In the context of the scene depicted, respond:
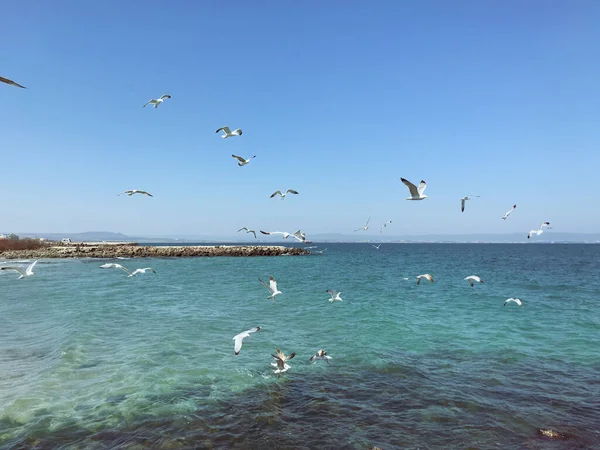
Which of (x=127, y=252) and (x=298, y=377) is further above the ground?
(x=127, y=252)

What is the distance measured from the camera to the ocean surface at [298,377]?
758 centimetres

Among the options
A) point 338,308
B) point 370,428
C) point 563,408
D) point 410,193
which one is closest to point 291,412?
point 370,428

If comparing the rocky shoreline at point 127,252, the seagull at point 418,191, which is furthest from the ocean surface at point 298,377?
the rocky shoreline at point 127,252

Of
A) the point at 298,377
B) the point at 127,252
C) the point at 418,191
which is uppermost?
the point at 418,191

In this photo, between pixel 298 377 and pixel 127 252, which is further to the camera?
pixel 127 252

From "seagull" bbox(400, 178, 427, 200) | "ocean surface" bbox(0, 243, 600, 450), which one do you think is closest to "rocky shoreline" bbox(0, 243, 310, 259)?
"ocean surface" bbox(0, 243, 600, 450)

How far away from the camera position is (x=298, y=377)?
10727 mm

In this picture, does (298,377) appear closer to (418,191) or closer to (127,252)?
(418,191)

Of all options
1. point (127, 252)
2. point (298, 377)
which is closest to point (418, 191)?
point (298, 377)

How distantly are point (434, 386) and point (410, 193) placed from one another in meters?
5.63

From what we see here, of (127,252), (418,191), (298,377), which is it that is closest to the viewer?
(298,377)

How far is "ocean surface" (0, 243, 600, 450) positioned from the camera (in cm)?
758

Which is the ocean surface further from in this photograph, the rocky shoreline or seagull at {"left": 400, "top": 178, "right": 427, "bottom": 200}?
the rocky shoreline

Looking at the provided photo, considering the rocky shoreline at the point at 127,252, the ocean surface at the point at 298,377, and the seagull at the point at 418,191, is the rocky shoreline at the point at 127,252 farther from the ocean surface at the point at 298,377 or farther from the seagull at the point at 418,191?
the seagull at the point at 418,191
